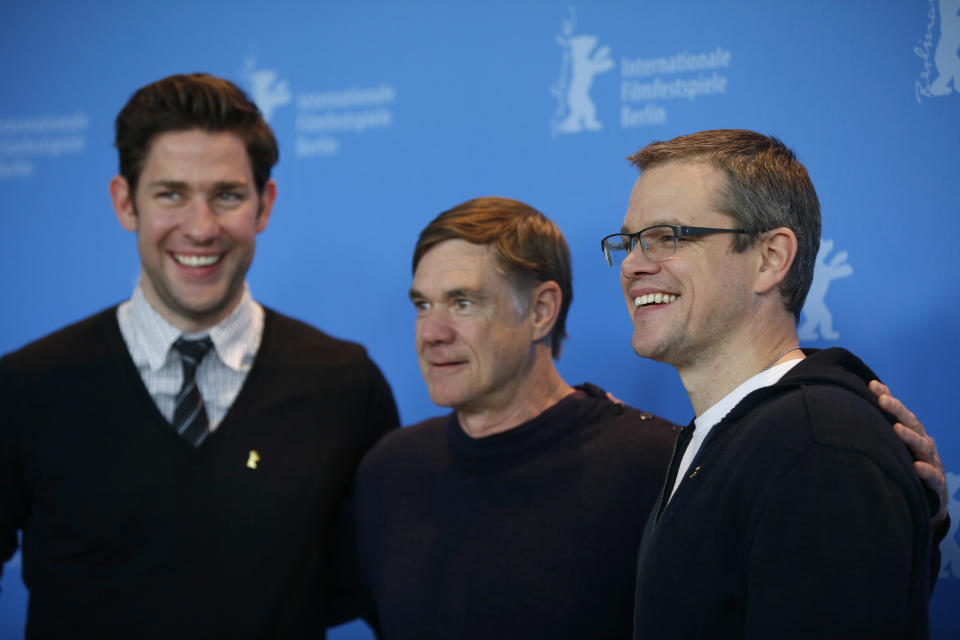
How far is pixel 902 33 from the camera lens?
2045 mm

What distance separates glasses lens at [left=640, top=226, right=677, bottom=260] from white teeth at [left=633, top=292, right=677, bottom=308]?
6 cm

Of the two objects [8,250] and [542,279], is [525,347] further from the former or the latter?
[8,250]

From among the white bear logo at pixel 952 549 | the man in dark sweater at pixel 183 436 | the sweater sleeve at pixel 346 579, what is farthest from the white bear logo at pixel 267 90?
the white bear logo at pixel 952 549

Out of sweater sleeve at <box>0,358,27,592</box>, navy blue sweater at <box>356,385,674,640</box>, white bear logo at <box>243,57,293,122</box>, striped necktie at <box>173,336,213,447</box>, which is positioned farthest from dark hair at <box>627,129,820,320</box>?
white bear logo at <box>243,57,293,122</box>

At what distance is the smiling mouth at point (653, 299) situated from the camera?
4.74 ft

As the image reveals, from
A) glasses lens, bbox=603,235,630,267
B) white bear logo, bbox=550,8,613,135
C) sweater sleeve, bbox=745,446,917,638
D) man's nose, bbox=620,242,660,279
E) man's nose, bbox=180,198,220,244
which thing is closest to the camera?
sweater sleeve, bbox=745,446,917,638

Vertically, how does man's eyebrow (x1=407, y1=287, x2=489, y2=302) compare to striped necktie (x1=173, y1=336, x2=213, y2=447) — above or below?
above

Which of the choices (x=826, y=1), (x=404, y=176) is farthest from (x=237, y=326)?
(x=826, y=1)

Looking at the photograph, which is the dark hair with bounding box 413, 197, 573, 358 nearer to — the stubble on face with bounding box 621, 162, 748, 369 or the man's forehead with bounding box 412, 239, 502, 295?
the man's forehead with bounding box 412, 239, 502, 295

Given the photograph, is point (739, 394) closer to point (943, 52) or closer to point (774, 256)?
point (774, 256)

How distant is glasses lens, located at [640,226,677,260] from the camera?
1433mm

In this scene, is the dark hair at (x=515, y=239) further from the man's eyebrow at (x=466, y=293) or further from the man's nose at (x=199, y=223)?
the man's nose at (x=199, y=223)

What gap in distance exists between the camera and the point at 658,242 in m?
1.45

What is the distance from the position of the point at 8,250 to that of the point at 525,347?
7.15 ft
